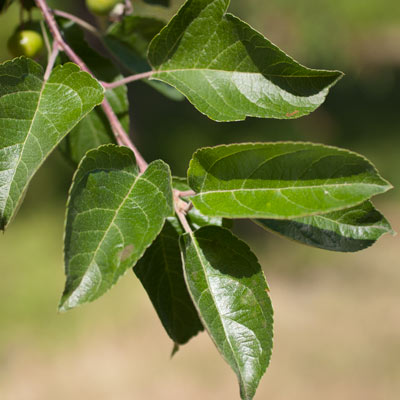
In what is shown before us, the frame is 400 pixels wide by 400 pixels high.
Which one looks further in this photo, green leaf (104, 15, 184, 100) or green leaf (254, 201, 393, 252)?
green leaf (104, 15, 184, 100)

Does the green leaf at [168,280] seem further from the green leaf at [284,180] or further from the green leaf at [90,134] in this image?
the green leaf at [90,134]

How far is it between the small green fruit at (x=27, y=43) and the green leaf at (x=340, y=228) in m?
0.68

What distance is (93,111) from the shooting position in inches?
47.3

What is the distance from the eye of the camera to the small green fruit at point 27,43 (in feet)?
4.11

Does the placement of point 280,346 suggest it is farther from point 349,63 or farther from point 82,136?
point 349,63

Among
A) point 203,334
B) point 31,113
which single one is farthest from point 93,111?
point 203,334

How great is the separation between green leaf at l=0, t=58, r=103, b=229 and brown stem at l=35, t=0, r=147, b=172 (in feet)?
0.22

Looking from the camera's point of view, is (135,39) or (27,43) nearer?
(27,43)

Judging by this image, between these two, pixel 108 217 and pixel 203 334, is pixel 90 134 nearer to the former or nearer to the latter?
pixel 108 217

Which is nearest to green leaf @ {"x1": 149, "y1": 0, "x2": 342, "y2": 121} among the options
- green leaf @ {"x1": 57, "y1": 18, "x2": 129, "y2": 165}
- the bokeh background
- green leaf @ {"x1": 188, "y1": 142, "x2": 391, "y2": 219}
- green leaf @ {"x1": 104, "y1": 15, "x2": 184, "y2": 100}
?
green leaf @ {"x1": 188, "y1": 142, "x2": 391, "y2": 219}

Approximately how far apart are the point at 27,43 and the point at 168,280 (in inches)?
25.3

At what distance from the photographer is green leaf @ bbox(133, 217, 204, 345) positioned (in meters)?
0.89

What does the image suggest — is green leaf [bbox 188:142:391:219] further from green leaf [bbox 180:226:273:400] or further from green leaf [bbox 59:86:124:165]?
green leaf [bbox 59:86:124:165]

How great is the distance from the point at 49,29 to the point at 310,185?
2.07 ft
